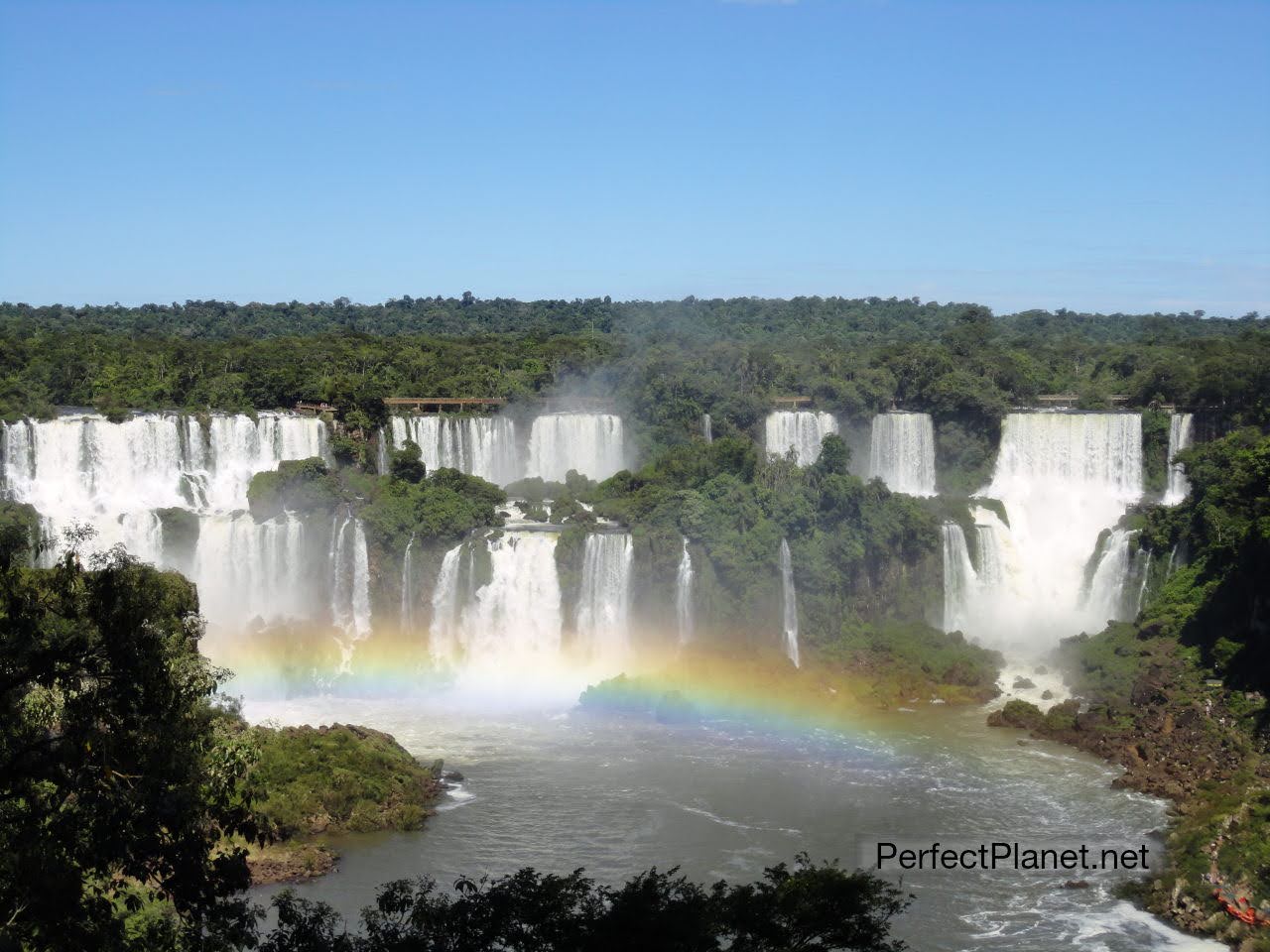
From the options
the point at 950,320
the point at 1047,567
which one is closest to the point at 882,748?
the point at 1047,567

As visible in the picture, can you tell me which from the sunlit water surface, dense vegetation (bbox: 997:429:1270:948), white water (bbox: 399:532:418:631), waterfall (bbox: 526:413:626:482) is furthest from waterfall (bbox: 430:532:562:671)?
dense vegetation (bbox: 997:429:1270:948)

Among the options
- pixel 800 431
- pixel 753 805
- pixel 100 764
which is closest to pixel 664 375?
pixel 800 431

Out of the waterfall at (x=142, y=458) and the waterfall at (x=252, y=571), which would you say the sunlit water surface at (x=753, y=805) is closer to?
the waterfall at (x=252, y=571)

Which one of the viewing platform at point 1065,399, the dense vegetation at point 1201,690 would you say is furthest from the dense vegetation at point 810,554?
the viewing platform at point 1065,399

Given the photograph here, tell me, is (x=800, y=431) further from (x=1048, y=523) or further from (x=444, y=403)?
(x=444, y=403)

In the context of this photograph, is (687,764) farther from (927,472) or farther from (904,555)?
(927,472)
